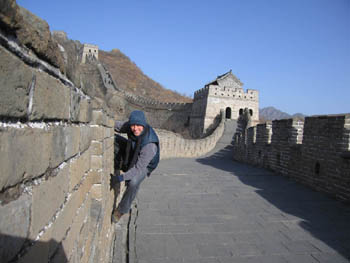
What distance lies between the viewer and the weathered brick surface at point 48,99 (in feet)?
3.19

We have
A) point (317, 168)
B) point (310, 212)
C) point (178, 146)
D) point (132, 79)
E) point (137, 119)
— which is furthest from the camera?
point (132, 79)

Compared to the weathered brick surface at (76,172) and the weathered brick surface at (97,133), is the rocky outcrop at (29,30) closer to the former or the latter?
the weathered brick surface at (76,172)

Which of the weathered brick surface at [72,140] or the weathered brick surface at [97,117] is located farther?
the weathered brick surface at [97,117]

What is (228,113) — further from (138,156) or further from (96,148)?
(96,148)

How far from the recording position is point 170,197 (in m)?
5.69

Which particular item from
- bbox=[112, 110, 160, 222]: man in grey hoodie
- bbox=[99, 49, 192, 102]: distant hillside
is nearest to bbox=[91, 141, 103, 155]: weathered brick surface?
bbox=[112, 110, 160, 222]: man in grey hoodie

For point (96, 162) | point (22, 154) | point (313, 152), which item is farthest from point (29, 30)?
point (313, 152)

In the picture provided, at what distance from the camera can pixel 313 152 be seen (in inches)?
266

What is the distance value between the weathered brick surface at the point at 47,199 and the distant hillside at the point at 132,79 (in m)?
49.5

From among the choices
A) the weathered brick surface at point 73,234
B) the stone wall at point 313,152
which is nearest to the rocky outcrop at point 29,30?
the weathered brick surface at point 73,234

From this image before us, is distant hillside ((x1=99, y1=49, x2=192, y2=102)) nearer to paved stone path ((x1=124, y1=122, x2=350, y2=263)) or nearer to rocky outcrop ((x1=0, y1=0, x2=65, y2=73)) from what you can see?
paved stone path ((x1=124, y1=122, x2=350, y2=263))

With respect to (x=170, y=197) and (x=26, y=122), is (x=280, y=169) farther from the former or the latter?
(x=26, y=122)

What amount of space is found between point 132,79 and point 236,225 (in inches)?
2204

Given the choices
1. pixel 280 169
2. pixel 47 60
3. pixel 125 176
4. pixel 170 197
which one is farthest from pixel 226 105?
pixel 47 60
